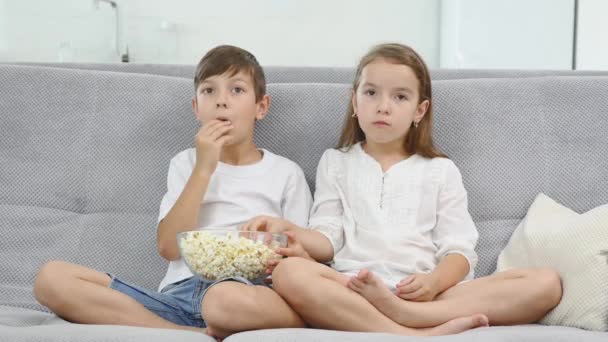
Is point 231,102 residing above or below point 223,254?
above

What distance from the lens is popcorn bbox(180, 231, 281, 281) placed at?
1.63 meters

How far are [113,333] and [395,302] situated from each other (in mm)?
510

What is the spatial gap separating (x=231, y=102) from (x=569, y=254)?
772mm

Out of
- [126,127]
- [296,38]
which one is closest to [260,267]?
[126,127]

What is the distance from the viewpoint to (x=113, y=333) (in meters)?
1.37

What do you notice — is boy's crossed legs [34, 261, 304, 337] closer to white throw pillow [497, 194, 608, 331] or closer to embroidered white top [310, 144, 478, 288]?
embroidered white top [310, 144, 478, 288]

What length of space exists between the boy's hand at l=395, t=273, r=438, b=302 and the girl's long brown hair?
1.29 ft

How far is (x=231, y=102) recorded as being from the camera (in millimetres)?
2002

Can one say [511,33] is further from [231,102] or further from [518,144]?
[231,102]

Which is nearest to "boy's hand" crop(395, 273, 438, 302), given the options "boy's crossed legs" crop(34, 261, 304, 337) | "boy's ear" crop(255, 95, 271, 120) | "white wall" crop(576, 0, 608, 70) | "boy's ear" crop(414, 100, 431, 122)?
"boy's crossed legs" crop(34, 261, 304, 337)

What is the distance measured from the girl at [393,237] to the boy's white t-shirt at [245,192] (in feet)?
0.15

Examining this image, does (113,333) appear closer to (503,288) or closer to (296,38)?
(503,288)

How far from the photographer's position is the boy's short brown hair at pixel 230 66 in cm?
202

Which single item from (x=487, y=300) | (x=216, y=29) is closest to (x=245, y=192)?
(x=487, y=300)
